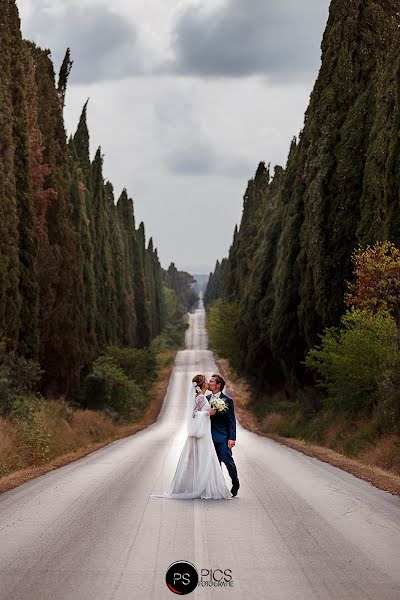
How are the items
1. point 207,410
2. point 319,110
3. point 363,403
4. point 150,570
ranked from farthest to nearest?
1. point 319,110
2. point 363,403
3. point 207,410
4. point 150,570

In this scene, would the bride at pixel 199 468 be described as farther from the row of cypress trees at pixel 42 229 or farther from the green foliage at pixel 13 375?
the row of cypress trees at pixel 42 229

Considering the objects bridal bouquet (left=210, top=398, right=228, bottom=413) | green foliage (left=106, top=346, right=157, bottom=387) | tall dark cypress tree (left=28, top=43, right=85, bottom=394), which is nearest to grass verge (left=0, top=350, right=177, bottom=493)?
tall dark cypress tree (left=28, top=43, right=85, bottom=394)

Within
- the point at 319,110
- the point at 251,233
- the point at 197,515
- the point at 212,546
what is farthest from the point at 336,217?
the point at 251,233

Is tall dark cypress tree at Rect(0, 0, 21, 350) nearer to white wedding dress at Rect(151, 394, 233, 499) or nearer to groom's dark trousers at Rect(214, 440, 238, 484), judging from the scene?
groom's dark trousers at Rect(214, 440, 238, 484)

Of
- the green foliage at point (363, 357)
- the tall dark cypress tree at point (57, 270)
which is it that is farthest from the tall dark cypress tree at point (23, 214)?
the green foliage at point (363, 357)

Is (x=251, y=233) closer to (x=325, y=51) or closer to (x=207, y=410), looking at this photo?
(x=325, y=51)

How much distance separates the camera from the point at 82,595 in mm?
6543

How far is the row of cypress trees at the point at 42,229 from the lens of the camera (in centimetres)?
2898

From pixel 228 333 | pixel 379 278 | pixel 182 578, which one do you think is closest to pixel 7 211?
pixel 379 278

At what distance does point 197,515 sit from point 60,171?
2996cm

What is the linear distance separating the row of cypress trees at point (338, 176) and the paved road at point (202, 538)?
39.4ft

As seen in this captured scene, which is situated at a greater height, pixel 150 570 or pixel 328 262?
pixel 328 262

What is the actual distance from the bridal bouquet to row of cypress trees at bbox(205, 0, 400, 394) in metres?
11.5

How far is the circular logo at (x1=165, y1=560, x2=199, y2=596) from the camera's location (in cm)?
670
